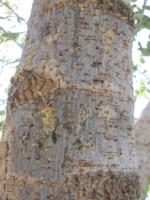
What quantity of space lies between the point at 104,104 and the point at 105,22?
21 cm

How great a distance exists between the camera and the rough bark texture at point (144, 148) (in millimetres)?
3170

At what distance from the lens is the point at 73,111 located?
881 millimetres

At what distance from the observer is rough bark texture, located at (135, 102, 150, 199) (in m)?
3.17

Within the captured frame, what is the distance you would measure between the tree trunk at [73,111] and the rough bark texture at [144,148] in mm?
2234

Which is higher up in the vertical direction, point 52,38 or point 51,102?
point 52,38

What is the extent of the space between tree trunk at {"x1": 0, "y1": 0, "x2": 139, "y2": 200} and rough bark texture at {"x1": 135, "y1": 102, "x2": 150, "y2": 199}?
7.33 feet

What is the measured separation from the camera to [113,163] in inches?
34.5

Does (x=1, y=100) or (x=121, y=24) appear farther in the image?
(x=1, y=100)

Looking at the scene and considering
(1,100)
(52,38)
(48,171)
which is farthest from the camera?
(1,100)

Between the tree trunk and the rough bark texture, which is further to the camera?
the rough bark texture

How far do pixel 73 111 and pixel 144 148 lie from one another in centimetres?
253

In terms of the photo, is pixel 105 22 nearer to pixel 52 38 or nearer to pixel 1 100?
pixel 52 38

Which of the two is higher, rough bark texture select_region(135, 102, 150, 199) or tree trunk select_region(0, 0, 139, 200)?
rough bark texture select_region(135, 102, 150, 199)

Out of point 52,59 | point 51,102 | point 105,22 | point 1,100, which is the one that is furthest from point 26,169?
point 1,100
